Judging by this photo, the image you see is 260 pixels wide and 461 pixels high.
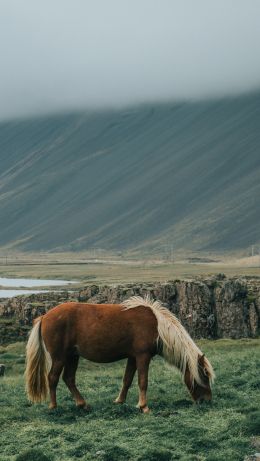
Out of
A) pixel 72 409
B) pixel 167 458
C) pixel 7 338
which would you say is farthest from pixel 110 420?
pixel 7 338

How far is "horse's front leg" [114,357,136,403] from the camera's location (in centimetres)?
2020

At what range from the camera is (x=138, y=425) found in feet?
57.4

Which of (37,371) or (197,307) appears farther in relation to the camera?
(197,307)

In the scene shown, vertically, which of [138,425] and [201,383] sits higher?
[201,383]

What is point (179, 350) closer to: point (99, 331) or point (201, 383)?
point (201, 383)

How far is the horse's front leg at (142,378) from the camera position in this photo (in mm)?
19203

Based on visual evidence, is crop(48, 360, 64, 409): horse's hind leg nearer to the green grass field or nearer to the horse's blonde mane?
the green grass field

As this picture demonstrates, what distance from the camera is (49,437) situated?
16.9 m

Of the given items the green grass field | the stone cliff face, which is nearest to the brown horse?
the green grass field

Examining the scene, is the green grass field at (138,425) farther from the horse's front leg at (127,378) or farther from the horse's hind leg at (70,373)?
the horse's hind leg at (70,373)

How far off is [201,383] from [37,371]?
166 inches

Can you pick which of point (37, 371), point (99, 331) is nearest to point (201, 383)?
point (99, 331)

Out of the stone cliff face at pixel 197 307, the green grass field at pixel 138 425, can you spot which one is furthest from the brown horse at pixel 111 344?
the stone cliff face at pixel 197 307

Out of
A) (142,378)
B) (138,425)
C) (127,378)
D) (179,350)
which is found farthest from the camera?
(127,378)
